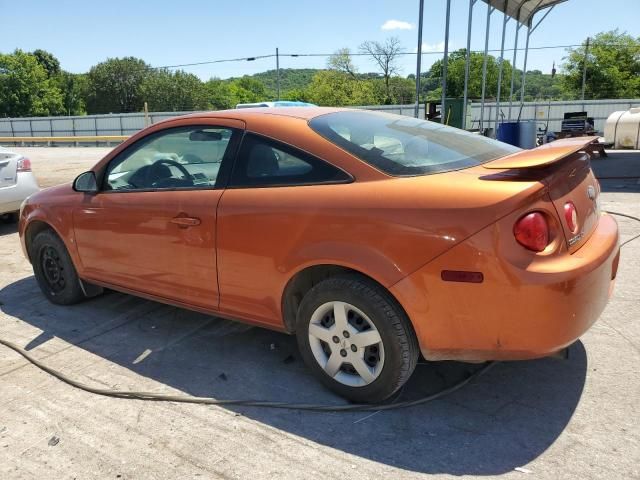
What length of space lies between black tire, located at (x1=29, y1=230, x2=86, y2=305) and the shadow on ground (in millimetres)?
140

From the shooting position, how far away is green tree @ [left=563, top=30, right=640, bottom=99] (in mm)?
56062

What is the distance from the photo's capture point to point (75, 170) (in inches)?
655

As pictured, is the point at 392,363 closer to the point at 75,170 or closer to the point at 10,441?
the point at 10,441

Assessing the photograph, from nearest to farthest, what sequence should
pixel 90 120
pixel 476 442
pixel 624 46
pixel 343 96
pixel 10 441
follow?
pixel 476 442
pixel 10 441
pixel 90 120
pixel 624 46
pixel 343 96

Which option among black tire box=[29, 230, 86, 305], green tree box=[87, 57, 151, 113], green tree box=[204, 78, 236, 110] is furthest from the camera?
green tree box=[204, 78, 236, 110]

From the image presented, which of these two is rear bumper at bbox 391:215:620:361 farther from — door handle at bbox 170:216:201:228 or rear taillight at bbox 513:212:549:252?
door handle at bbox 170:216:201:228

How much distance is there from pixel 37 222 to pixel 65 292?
0.64m

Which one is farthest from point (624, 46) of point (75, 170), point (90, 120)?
point (75, 170)

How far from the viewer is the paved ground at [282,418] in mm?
2352

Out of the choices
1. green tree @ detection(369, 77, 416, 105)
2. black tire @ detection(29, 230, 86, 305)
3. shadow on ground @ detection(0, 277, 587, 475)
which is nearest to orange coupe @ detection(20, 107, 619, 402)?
shadow on ground @ detection(0, 277, 587, 475)

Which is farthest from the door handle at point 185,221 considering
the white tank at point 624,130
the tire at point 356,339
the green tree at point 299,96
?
the green tree at point 299,96

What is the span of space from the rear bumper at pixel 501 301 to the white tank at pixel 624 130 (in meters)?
18.9

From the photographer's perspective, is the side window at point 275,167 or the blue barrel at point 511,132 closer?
the side window at point 275,167

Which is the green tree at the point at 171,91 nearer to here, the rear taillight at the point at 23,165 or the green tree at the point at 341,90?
the green tree at the point at 341,90
